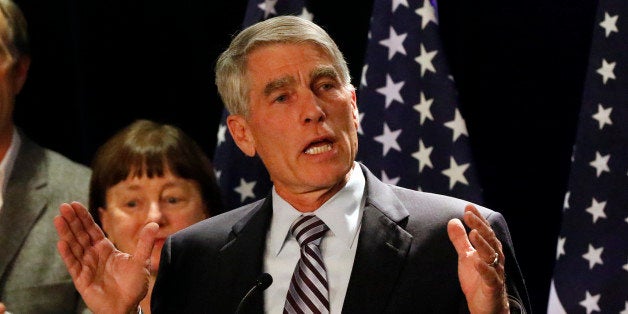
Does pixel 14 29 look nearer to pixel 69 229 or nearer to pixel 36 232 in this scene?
pixel 36 232

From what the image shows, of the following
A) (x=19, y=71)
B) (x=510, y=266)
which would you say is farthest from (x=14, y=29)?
(x=510, y=266)

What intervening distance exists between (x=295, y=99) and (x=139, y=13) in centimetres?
179

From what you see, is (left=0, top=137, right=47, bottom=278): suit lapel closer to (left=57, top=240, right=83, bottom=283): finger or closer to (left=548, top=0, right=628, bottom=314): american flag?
(left=57, top=240, right=83, bottom=283): finger

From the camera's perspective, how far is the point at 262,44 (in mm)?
2322

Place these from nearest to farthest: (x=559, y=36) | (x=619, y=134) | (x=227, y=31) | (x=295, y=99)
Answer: (x=295, y=99) < (x=619, y=134) < (x=559, y=36) < (x=227, y=31)

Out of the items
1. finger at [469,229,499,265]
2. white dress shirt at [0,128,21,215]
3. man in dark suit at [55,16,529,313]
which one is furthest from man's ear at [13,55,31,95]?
finger at [469,229,499,265]

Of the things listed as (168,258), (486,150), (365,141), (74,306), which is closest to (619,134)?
(486,150)

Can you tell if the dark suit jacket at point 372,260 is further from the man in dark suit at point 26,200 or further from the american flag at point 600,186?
the american flag at point 600,186

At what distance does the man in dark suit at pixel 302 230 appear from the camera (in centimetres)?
210

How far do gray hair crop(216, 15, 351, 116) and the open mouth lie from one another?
0.59 ft

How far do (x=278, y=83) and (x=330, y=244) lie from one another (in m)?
0.39

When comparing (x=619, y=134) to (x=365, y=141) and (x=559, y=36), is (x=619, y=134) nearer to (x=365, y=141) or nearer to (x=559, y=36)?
(x=559, y=36)

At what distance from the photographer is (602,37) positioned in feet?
9.84

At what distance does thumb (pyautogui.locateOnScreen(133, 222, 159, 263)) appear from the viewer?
2111 millimetres
